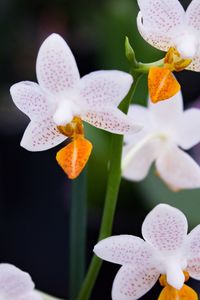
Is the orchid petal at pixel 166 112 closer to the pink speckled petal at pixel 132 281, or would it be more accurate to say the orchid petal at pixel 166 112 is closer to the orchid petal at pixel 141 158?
the orchid petal at pixel 141 158

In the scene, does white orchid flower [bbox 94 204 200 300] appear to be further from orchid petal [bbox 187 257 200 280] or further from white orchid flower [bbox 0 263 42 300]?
white orchid flower [bbox 0 263 42 300]

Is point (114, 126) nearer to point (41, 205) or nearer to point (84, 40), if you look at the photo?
point (41, 205)

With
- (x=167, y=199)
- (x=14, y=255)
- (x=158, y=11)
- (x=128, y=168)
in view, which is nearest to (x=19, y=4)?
(x=14, y=255)

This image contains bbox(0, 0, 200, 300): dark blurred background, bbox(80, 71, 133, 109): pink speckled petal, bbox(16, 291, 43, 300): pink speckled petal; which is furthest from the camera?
bbox(0, 0, 200, 300): dark blurred background

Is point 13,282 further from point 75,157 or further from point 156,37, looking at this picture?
point 156,37

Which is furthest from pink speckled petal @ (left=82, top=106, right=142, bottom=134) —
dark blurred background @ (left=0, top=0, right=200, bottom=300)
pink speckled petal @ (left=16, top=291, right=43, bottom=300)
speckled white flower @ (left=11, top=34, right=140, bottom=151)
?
dark blurred background @ (left=0, top=0, right=200, bottom=300)

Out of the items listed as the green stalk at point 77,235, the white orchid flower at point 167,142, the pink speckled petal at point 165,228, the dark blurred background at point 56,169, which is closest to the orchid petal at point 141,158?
the white orchid flower at point 167,142
